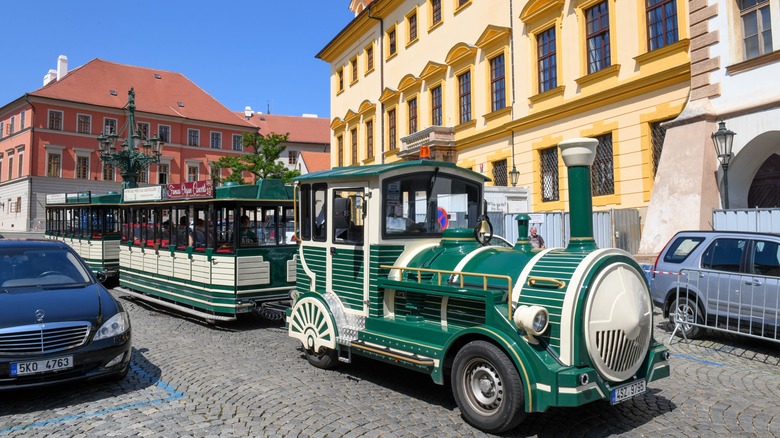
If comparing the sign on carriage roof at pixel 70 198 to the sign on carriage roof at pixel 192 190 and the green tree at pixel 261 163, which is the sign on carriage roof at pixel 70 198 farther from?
the green tree at pixel 261 163

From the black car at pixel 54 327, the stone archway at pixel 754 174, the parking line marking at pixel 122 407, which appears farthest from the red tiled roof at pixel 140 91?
the stone archway at pixel 754 174

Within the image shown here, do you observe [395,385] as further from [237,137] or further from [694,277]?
[237,137]

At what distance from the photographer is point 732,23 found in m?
11.8

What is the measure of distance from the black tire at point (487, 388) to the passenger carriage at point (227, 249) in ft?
14.4

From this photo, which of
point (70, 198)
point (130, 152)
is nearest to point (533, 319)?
point (70, 198)

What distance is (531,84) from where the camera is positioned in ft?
59.0

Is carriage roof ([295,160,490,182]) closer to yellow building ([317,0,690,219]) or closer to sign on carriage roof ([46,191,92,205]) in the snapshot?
yellow building ([317,0,690,219])

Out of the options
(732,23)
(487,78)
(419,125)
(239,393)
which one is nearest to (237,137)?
(419,125)

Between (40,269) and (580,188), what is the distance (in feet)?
19.3

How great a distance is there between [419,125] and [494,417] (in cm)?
2107

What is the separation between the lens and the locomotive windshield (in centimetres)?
586

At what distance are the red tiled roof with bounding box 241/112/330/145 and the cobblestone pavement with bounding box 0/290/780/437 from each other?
62.4 m

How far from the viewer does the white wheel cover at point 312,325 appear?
20.2 ft

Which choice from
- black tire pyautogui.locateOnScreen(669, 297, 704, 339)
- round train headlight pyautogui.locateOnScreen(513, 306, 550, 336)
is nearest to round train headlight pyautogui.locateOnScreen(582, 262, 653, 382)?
round train headlight pyautogui.locateOnScreen(513, 306, 550, 336)
